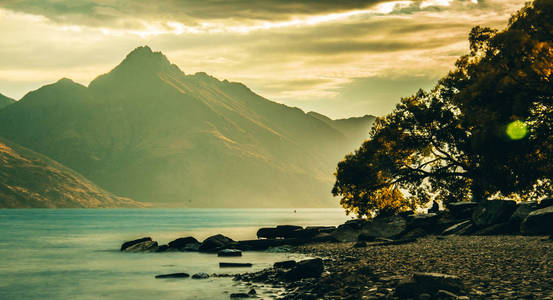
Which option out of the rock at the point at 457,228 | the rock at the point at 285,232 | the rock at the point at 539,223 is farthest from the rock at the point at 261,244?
the rock at the point at 539,223

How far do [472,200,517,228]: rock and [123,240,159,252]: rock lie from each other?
34.5 m

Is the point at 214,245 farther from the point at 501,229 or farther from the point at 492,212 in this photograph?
the point at 501,229

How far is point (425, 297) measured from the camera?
16.7 m

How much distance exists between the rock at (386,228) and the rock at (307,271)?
2116cm

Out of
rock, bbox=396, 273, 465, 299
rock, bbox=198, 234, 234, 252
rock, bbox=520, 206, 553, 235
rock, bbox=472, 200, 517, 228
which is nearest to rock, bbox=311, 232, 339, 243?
rock, bbox=198, 234, 234, 252

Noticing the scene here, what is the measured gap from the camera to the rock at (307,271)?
2636 cm

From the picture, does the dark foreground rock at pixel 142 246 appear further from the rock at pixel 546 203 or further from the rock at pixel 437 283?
the rock at pixel 437 283

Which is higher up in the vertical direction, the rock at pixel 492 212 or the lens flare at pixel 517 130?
the lens flare at pixel 517 130

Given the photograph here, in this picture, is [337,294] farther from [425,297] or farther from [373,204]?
[373,204]

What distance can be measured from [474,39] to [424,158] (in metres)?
17.3

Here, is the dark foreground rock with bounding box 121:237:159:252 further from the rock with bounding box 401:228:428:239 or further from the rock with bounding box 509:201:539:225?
the rock with bounding box 509:201:539:225

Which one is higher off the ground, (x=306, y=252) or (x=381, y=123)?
(x=381, y=123)

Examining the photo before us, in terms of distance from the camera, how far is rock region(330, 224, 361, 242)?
52562 mm

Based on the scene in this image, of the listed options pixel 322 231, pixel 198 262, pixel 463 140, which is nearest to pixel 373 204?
pixel 322 231
